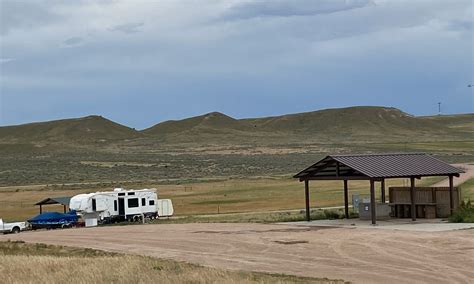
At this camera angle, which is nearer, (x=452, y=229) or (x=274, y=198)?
(x=452, y=229)

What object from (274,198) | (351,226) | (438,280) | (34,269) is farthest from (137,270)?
(274,198)

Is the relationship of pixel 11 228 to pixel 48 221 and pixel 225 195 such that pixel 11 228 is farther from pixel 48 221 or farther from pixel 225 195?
pixel 225 195

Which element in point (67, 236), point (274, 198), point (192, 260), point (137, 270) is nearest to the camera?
point (137, 270)

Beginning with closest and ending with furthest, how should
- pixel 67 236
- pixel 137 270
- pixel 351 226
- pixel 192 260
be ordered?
1. pixel 137 270
2. pixel 192 260
3. pixel 351 226
4. pixel 67 236

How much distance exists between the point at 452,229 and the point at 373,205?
5077 mm

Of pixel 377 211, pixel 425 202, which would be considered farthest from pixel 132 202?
pixel 425 202

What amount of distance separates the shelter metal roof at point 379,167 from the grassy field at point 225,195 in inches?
550

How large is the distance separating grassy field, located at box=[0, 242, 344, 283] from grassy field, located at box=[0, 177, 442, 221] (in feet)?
98.3

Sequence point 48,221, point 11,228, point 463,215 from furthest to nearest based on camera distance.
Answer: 1. point 48,221
2. point 11,228
3. point 463,215

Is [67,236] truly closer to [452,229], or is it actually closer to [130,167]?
[452,229]

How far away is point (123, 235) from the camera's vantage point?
36.0m

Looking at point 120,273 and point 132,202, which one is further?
point 132,202

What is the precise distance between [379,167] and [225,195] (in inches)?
1172

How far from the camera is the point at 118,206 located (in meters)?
49.9
